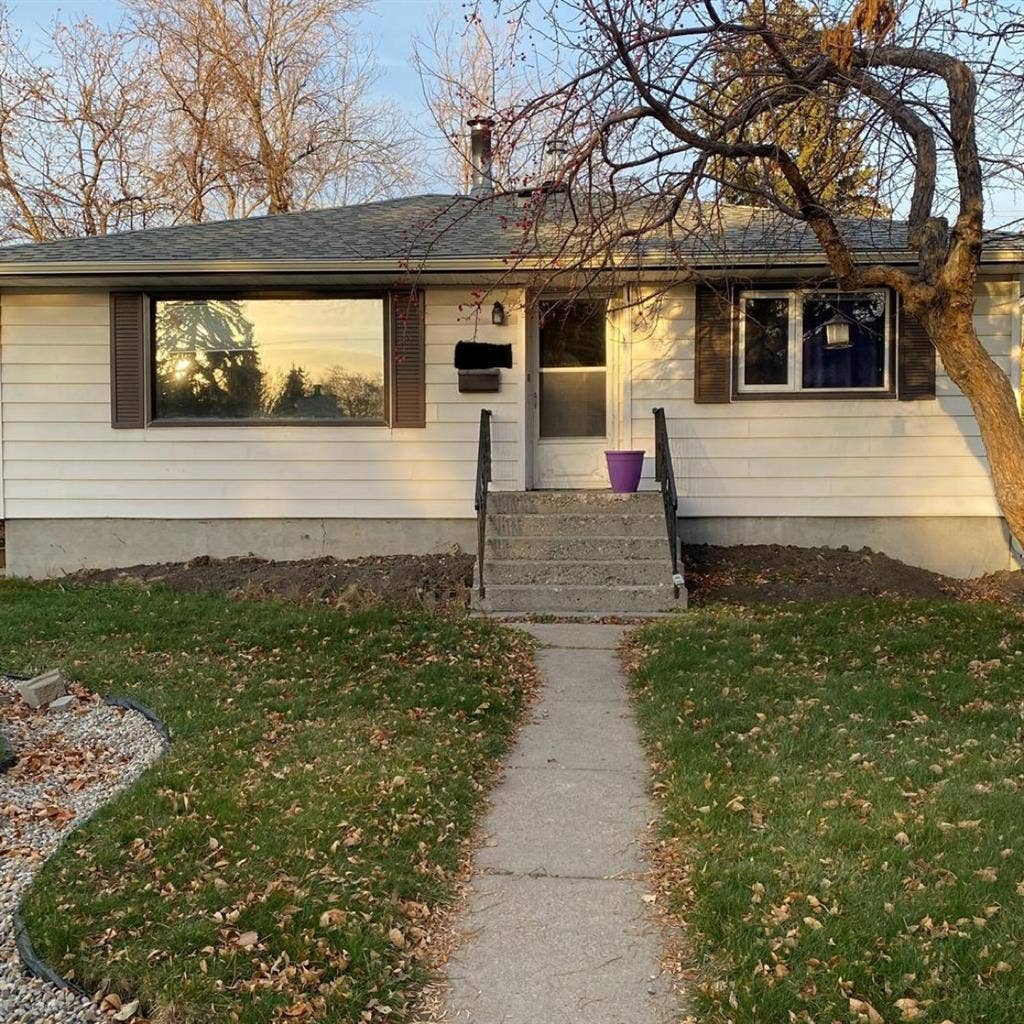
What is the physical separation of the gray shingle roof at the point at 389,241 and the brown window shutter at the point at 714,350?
0.62 meters

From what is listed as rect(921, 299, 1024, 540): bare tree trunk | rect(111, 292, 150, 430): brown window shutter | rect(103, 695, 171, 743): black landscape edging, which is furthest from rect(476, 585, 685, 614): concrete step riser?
rect(111, 292, 150, 430): brown window shutter

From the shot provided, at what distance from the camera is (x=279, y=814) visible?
385 centimetres

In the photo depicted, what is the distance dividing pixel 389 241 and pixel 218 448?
2758mm

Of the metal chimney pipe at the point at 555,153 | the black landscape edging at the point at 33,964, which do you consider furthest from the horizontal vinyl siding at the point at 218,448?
the black landscape edging at the point at 33,964

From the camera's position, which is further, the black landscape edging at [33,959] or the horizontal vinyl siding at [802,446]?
the horizontal vinyl siding at [802,446]

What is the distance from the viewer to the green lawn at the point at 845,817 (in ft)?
8.92

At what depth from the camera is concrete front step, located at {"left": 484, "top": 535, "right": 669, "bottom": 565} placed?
27.7 ft

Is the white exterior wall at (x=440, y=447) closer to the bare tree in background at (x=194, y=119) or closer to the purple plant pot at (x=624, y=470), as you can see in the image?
the purple plant pot at (x=624, y=470)

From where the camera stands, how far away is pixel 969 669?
5.83 m

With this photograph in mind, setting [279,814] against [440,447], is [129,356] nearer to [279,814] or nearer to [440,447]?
[440,447]

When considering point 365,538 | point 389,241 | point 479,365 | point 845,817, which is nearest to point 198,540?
point 365,538

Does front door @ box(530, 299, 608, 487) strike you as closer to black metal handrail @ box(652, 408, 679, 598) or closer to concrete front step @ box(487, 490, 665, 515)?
black metal handrail @ box(652, 408, 679, 598)

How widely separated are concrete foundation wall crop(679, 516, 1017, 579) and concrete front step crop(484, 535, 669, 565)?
145cm

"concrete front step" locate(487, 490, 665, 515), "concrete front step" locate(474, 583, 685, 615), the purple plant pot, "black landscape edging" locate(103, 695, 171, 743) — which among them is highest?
the purple plant pot
